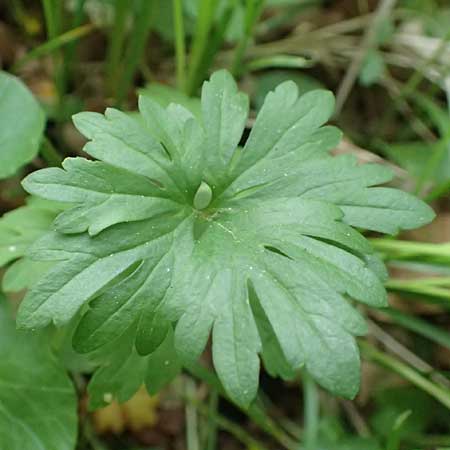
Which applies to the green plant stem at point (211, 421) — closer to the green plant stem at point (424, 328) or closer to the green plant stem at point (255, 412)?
the green plant stem at point (255, 412)

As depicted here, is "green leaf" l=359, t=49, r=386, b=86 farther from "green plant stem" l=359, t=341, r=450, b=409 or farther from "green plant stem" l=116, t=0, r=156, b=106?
"green plant stem" l=359, t=341, r=450, b=409

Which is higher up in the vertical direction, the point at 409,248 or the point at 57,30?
the point at 57,30

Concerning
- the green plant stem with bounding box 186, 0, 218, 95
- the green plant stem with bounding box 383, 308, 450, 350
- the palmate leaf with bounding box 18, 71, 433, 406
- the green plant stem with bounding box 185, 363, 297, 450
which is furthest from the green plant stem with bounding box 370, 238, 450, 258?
the green plant stem with bounding box 186, 0, 218, 95

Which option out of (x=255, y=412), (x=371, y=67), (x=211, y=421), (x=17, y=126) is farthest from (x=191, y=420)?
(x=371, y=67)

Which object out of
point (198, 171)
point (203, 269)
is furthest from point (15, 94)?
point (203, 269)

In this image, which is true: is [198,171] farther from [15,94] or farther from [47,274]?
[15,94]

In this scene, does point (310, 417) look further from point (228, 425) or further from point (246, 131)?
point (246, 131)
